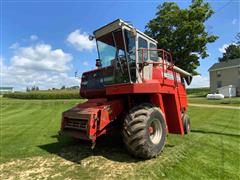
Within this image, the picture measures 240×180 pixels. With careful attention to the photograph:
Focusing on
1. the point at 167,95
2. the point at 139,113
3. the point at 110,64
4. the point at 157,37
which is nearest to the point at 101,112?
the point at 139,113

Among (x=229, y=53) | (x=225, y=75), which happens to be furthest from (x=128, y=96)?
(x=229, y=53)

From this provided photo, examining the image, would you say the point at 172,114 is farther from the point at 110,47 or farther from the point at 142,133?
the point at 110,47

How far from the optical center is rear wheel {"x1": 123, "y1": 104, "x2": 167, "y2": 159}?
16.8 ft

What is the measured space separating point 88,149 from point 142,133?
78.6 inches

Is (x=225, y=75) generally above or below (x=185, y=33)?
below

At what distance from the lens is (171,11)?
28.6m

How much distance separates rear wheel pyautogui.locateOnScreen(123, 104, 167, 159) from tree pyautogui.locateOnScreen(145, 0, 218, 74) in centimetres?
2214

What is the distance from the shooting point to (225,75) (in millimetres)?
48312

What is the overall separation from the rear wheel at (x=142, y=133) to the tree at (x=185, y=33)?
72.6 feet

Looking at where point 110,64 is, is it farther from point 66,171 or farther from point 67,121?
point 66,171

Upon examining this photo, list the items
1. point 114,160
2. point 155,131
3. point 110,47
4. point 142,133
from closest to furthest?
point 142,133 → point 114,160 → point 155,131 → point 110,47

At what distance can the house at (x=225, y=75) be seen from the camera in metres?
46.0

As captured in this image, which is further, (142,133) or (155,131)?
(155,131)

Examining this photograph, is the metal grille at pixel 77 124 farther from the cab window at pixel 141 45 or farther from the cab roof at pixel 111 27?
the cab roof at pixel 111 27
